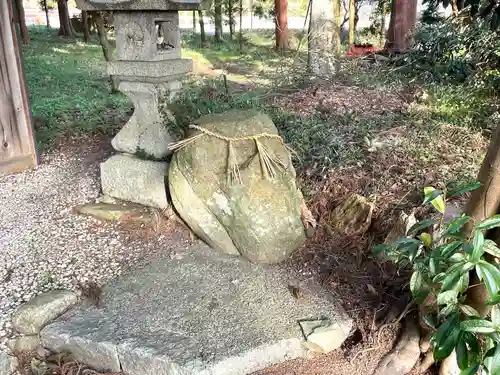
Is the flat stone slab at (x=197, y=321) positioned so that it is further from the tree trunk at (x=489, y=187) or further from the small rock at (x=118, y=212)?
the tree trunk at (x=489, y=187)

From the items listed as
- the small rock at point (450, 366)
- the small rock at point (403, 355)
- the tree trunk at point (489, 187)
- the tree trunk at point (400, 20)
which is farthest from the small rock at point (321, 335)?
the tree trunk at point (400, 20)

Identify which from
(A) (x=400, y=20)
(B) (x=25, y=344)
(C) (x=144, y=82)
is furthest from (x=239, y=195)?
(A) (x=400, y=20)

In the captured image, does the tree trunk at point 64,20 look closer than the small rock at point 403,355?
No

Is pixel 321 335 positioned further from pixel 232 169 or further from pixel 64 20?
pixel 64 20

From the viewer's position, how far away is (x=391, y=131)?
11.6 feet

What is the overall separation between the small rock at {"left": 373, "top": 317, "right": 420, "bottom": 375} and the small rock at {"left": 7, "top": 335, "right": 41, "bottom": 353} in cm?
169

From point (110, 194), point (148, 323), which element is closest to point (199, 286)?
point (148, 323)

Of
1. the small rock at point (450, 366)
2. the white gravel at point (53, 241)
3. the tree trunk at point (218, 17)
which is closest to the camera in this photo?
the small rock at point (450, 366)

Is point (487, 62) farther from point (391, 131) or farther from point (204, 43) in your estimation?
point (204, 43)

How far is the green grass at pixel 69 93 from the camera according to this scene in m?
4.92

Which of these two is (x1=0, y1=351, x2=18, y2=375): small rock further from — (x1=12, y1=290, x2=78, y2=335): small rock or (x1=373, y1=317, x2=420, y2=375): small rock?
(x1=373, y1=317, x2=420, y2=375): small rock

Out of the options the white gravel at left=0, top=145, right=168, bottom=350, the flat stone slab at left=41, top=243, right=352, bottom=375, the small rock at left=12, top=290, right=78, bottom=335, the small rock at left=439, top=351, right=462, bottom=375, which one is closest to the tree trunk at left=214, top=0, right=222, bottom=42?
the white gravel at left=0, top=145, right=168, bottom=350

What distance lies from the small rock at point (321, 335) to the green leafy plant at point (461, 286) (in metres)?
0.51

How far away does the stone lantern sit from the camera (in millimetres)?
2996
